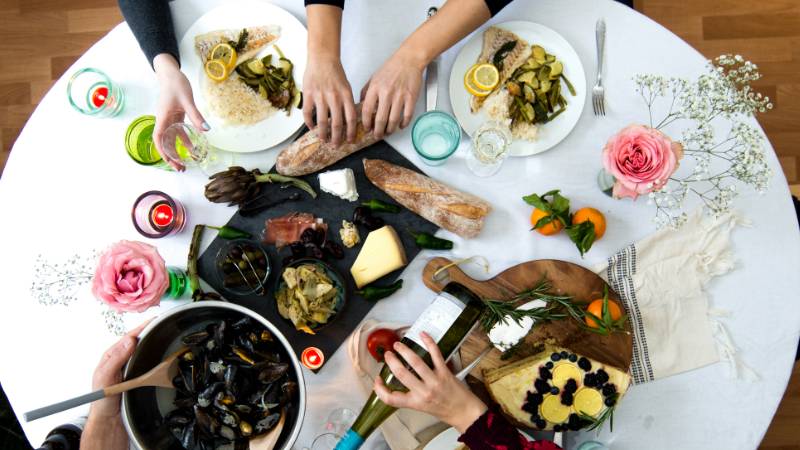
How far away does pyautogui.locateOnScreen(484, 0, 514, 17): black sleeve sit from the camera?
1386mm

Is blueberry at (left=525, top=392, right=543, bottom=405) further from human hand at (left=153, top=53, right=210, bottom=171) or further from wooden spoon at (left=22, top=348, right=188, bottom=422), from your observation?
human hand at (left=153, top=53, right=210, bottom=171)

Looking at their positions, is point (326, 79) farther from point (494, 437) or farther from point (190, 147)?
point (494, 437)

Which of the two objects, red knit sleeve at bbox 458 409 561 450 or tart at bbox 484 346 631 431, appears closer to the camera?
red knit sleeve at bbox 458 409 561 450

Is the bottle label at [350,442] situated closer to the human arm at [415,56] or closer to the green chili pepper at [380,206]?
the green chili pepper at [380,206]

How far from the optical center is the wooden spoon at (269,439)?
3.75 feet

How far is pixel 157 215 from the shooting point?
1.41 metres

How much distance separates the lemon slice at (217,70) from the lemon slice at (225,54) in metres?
0.01

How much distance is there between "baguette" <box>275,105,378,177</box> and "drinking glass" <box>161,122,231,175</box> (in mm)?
191

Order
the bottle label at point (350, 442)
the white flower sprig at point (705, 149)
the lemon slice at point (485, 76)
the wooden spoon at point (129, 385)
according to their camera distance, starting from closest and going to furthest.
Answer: the wooden spoon at point (129, 385) → the bottle label at point (350, 442) → the white flower sprig at point (705, 149) → the lemon slice at point (485, 76)

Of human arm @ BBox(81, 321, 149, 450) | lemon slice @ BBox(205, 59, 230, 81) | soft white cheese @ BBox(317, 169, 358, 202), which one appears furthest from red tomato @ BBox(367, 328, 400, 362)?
lemon slice @ BBox(205, 59, 230, 81)

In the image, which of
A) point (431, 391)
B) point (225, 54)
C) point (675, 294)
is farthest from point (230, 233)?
point (675, 294)

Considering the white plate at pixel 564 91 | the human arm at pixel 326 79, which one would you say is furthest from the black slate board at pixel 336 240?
the white plate at pixel 564 91

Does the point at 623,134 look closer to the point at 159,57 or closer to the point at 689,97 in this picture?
the point at 689,97

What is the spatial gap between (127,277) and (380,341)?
64cm
